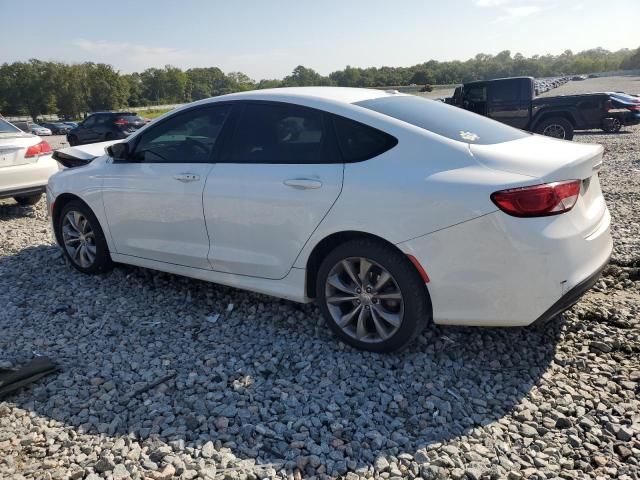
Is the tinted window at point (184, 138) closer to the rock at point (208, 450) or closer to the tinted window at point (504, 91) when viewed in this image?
the rock at point (208, 450)

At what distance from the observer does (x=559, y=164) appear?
2.96 metres

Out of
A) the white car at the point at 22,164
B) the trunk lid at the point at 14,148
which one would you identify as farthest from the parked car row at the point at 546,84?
the trunk lid at the point at 14,148

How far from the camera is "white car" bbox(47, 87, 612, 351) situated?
9.37ft

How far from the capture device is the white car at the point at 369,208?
2.86m

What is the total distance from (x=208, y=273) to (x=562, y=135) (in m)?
12.5

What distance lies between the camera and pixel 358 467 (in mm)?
2469

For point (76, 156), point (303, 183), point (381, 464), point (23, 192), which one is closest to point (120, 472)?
point (381, 464)

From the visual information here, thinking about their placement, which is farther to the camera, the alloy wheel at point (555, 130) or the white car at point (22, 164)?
the alloy wheel at point (555, 130)

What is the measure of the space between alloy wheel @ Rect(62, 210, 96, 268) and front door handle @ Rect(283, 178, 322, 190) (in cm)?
240

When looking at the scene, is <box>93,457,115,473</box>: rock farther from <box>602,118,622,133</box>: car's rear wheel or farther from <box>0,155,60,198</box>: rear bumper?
<box>602,118,622,133</box>: car's rear wheel

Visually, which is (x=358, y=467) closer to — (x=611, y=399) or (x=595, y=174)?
(x=611, y=399)

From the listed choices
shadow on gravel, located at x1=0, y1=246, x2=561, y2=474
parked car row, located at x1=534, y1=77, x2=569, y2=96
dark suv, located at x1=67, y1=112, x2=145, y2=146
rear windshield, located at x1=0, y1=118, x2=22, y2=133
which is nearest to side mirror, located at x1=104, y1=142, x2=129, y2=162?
shadow on gravel, located at x1=0, y1=246, x2=561, y2=474

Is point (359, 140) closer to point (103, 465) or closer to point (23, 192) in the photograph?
point (103, 465)

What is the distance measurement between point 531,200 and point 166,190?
2682 mm
